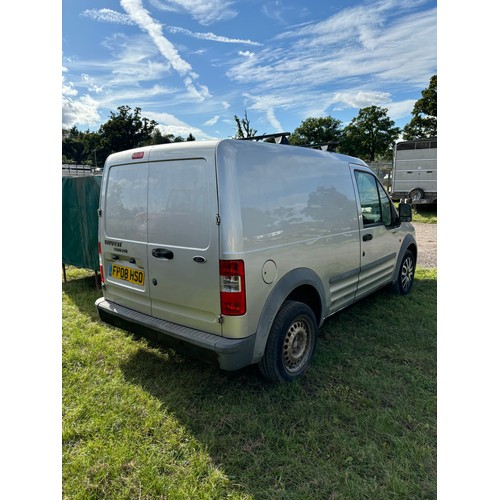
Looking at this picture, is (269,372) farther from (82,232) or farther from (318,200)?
(82,232)

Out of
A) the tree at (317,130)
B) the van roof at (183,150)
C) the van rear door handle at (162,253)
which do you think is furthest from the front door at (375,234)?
the tree at (317,130)

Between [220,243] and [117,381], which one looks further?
[117,381]

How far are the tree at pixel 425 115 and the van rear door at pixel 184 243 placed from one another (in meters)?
32.8

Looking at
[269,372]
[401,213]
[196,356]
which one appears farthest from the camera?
[401,213]

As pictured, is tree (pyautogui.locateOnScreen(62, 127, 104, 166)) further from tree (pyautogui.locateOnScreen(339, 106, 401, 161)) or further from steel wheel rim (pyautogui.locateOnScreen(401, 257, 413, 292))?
steel wheel rim (pyautogui.locateOnScreen(401, 257, 413, 292))

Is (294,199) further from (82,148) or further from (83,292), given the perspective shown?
(82,148)

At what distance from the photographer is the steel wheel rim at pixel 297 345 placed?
9.63 feet

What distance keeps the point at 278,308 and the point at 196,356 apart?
0.73m

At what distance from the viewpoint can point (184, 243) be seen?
8.51 feet

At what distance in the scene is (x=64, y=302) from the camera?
199 inches

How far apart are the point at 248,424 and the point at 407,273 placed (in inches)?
149

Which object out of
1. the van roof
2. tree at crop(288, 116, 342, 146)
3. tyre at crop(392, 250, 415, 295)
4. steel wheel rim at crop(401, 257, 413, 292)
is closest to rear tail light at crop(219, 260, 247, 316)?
the van roof

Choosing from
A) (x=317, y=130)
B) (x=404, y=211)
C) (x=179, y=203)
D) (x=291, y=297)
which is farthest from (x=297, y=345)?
(x=317, y=130)

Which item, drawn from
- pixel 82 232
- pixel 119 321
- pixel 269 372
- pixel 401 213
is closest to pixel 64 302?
pixel 82 232
